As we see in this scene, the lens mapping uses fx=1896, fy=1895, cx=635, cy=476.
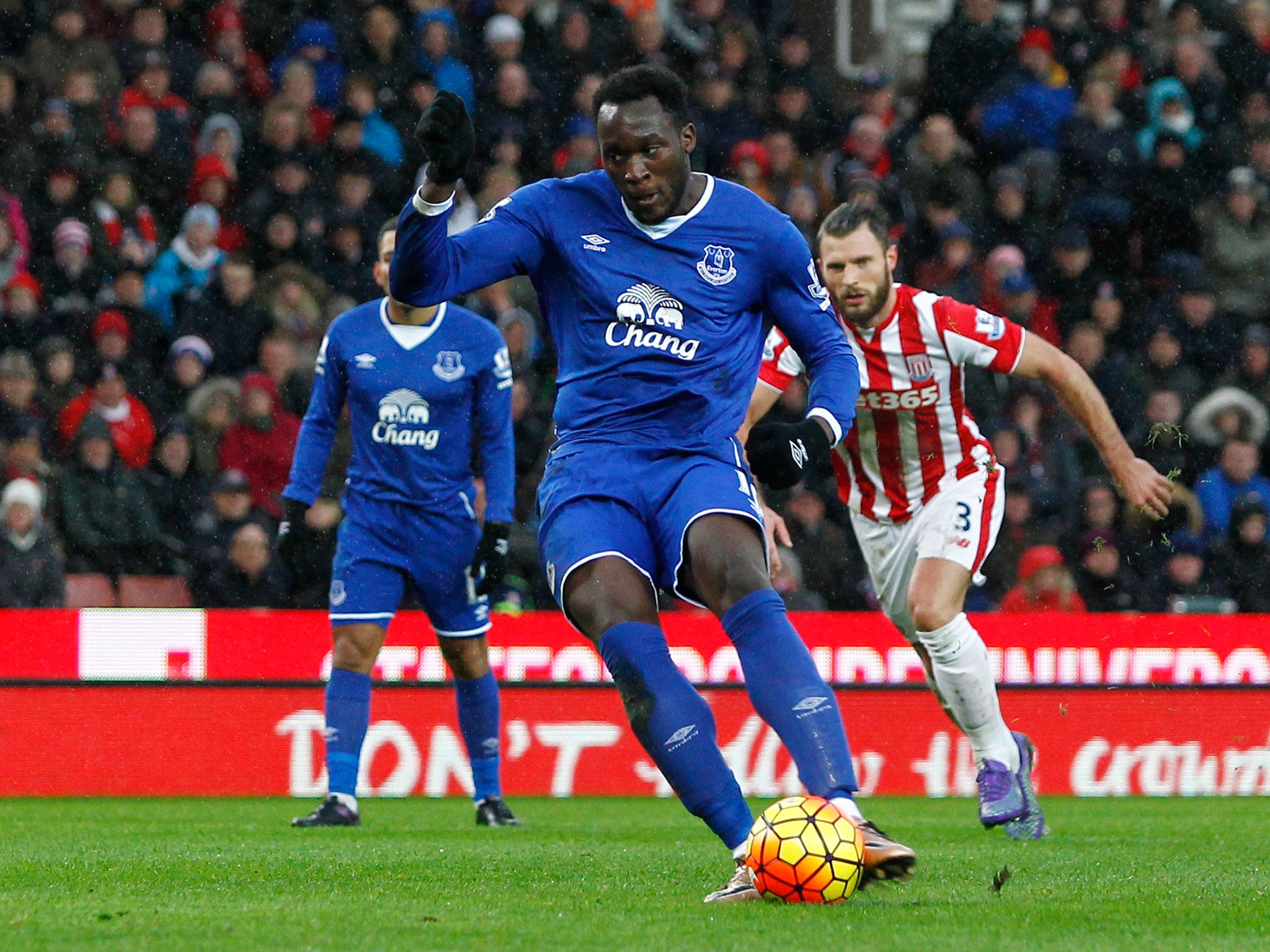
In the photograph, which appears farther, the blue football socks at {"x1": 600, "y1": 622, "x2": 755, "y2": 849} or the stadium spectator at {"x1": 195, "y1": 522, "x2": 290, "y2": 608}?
the stadium spectator at {"x1": 195, "y1": 522, "x2": 290, "y2": 608}

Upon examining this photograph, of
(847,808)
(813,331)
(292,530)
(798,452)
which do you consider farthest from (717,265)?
(292,530)

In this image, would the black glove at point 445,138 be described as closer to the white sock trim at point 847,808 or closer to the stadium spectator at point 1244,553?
the white sock trim at point 847,808

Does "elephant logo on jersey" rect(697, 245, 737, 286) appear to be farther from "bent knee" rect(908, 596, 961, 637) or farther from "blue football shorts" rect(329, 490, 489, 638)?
"blue football shorts" rect(329, 490, 489, 638)

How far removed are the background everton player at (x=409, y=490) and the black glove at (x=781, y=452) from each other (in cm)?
330

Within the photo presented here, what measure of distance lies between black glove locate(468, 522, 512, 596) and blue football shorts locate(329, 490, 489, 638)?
134mm

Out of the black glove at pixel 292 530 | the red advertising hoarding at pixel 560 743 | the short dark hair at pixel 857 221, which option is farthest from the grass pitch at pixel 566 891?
the short dark hair at pixel 857 221

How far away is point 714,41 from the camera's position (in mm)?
13969

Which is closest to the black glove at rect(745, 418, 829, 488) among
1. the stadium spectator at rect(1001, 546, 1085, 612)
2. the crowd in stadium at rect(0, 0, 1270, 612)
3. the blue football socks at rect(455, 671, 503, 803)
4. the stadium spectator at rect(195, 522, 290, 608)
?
the blue football socks at rect(455, 671, 503, 803)

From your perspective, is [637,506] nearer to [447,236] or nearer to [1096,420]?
[447,236]

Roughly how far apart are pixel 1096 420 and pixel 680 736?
2926 mm

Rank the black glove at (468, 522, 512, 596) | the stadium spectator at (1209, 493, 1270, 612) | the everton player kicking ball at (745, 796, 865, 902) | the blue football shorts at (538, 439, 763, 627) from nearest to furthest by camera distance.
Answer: the everton player kicking ball at (745, 796, 865, 902), the blue football shorts at (538, 439, 763, 627), the black glove at (468, 522, 512, 596), the stadium spectator at (1209, 493, 1270, 612)

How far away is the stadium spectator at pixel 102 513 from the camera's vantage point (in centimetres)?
1061

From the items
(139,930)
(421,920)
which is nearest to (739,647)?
(421,920)

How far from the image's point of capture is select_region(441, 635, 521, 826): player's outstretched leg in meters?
7.72
